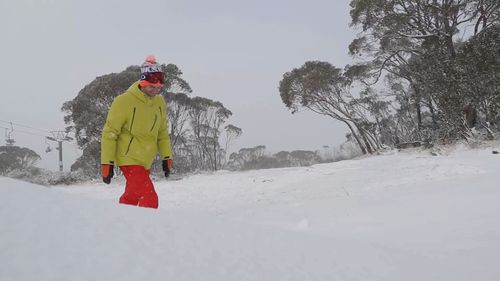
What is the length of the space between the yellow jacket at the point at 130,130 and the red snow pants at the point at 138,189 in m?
0.06

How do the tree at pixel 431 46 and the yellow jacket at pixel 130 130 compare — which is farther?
the tree at pixel 431 46

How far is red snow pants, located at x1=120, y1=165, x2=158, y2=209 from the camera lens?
3.23 metres

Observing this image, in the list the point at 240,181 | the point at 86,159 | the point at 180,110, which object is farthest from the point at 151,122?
the point at 180,110

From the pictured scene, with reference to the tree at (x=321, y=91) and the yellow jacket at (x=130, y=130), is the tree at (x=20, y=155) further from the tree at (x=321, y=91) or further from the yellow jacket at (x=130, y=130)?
the yellow jacket at (x=130, y=130)

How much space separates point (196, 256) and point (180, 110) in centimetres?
2314

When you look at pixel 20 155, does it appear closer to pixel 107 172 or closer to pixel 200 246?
pixel 107 172

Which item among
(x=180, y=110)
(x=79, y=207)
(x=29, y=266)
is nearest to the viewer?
(x=29, y=266)

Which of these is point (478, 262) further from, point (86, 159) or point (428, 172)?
point (86, 159)

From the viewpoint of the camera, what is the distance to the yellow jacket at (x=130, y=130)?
3.34m

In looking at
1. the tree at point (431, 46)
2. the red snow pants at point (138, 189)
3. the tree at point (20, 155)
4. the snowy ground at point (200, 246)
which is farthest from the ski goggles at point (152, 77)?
the tree at point (20, 155)

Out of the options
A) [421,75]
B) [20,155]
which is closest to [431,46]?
[421,75]

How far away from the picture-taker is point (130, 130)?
135 inches

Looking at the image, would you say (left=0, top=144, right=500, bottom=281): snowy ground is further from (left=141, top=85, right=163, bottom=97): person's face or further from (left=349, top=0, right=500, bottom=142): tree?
(left=349, top=0, right=500, bottom=142): tree

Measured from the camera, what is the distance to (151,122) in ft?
11.6
